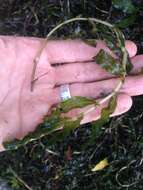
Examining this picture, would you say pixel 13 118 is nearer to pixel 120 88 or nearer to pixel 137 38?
pixel 120 88

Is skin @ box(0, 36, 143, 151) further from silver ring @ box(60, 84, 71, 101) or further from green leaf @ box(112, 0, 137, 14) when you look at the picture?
green leaf @ box(112, 0, 137, 14)

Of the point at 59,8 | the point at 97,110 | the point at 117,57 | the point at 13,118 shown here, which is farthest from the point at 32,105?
the point at 59,8

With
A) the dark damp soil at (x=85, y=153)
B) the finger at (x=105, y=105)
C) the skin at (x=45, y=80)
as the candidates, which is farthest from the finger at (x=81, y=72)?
the dark damp soil at (x=85, y=153)

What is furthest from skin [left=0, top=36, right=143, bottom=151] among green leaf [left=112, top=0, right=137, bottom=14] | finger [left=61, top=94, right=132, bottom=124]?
green leaf [left=112, top=0, right=137, bottom=14]

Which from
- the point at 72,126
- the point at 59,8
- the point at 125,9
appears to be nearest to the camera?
the point at 72,126

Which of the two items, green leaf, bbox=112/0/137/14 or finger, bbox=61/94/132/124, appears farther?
green leaf, bbox=112/0/137/14

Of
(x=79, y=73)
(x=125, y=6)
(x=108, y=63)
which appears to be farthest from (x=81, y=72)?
(x=125, y=6)

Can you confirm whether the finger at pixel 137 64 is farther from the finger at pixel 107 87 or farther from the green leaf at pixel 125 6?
the green leaf at pixel 125 6
